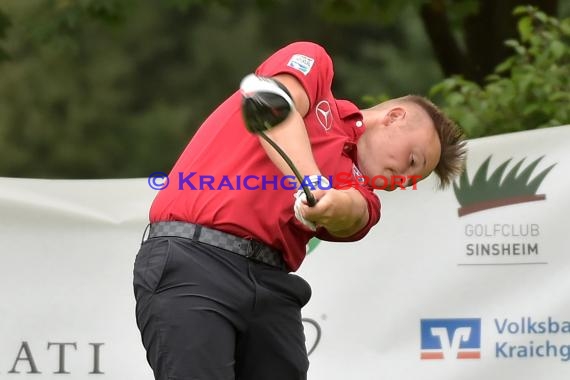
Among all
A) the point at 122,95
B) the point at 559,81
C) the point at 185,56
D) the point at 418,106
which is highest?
the point at 185,56

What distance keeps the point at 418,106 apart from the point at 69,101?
68.8 feet

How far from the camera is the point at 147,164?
2462 cm

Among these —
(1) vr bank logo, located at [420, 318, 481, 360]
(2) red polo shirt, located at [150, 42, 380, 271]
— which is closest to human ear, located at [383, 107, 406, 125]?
(2) red polo shirt, located at [150, 42, 380, 271]

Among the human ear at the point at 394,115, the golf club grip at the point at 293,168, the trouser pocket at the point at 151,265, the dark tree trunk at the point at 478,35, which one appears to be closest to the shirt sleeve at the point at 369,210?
the human ear at the point at 394,115

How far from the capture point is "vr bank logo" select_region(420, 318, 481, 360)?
5.71 meters

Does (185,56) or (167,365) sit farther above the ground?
(185,56)

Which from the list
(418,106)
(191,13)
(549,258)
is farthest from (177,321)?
(191,13)

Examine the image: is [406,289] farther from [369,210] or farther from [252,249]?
[252,249]

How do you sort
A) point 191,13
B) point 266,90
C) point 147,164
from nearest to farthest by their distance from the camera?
1. point 266,90
2. point 147,164
3. point 191,13

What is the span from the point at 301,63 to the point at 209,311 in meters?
0.80

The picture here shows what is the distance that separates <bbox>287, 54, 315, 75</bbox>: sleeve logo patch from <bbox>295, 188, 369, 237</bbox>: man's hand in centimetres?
40

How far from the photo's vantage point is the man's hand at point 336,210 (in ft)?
12.0

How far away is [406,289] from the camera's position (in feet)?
18.8

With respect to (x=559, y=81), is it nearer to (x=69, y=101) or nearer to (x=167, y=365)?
(x=167, y=365)
